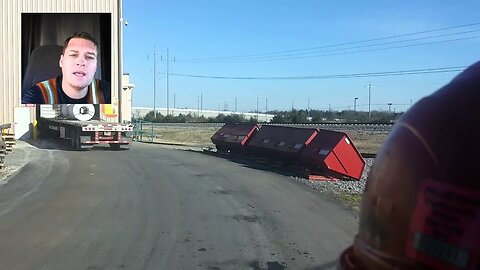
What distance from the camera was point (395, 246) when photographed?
200cm

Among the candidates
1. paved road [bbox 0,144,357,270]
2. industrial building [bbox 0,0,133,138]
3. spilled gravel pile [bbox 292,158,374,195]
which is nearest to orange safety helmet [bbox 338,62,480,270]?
paved road [bbox 0,144,357,270]

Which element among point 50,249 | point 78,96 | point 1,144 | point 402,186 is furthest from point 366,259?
point 78,96

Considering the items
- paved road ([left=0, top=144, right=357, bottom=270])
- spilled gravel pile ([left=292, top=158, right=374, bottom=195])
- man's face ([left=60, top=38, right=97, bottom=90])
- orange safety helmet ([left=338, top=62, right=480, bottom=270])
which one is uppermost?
man's face ([left=60, top=38, right=97, bottom=90])

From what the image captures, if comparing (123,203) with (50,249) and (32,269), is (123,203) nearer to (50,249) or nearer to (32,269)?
(50,249)

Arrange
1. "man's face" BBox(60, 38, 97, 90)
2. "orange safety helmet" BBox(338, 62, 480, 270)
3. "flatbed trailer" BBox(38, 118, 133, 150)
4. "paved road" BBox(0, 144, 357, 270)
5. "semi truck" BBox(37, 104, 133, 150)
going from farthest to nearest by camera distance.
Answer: "man's face" BBox(60, 38, 97, 90), "semi truck" BBox(37, 104, 133, 150), "flatbed trailer" BBox(38, 118, 133, 150), "paved road" BBox(0, 144, 357, 270), "orange safety helmet" BBox(338, 62, 480, 270)

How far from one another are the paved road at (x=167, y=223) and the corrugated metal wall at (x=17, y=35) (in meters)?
21.1

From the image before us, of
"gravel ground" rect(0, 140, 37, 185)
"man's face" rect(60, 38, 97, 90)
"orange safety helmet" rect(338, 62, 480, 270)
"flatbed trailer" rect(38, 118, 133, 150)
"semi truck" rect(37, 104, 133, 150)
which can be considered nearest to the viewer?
"orange safety helmet" rect(338, 62, 480, 270)

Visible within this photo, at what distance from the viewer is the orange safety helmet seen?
1797 mm

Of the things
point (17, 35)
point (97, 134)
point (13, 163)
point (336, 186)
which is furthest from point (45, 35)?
point (336, 186)

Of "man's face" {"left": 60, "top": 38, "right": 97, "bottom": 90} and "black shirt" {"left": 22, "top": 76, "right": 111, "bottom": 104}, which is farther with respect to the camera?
"man's face" {"left": 60, "top": 38, "right": 97, "bottom": 90}

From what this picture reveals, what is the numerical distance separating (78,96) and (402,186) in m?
34.2

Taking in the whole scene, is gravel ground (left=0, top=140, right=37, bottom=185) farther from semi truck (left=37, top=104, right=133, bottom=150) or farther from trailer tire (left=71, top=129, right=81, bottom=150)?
semi truck (left=37, top=104, right=133, bottom=150)

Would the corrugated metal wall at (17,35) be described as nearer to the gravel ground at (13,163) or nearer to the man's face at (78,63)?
the man's face at (78,63)

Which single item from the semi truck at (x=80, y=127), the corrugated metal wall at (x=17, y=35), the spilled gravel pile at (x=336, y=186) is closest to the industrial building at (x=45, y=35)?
the corrugated metal wall at (x=17, y=35)
